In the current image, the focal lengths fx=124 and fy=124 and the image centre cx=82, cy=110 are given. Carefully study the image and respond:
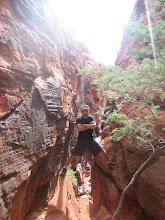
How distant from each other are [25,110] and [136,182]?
497 centimetres

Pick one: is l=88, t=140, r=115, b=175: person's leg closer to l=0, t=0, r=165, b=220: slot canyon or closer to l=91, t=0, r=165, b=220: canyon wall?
l=0, t=0, r=165, b=220: slot canyon

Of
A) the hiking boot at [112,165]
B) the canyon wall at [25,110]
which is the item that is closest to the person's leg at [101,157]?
the hiking boot at [112,165]

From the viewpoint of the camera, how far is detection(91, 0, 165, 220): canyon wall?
13.9 feet

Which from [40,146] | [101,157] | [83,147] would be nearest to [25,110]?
[40,146]

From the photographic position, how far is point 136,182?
4969mm

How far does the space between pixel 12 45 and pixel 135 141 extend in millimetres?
5609

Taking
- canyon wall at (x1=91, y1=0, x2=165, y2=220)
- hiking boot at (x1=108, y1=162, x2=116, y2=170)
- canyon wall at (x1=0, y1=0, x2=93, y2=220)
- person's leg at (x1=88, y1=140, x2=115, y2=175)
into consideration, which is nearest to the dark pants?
person's leg at (x1=88, y1=140, x2=115, y2=175)

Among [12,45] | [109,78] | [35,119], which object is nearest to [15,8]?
[12,45]

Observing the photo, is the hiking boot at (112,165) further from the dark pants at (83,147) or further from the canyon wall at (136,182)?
the dark pants at (83,147)

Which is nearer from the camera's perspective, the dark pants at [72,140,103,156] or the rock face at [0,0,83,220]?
the rock face at [0,0,83,220]

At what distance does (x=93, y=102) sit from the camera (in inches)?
769

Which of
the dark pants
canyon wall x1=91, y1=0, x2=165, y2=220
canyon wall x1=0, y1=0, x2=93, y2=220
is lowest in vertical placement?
canyon wall x1=91, y1=0, x2=165, y2=220

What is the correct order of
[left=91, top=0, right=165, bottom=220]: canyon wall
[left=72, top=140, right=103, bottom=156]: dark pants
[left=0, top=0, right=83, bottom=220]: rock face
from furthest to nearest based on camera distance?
1. [left=72, top=140, right=103, bottom=156]: dark pants
2. [left=91, top=0, right=165, bottom=220]: canyon wall
3. [left=0, top=0, right=83, bottom=220]: rock face

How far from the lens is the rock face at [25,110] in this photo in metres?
2.80
